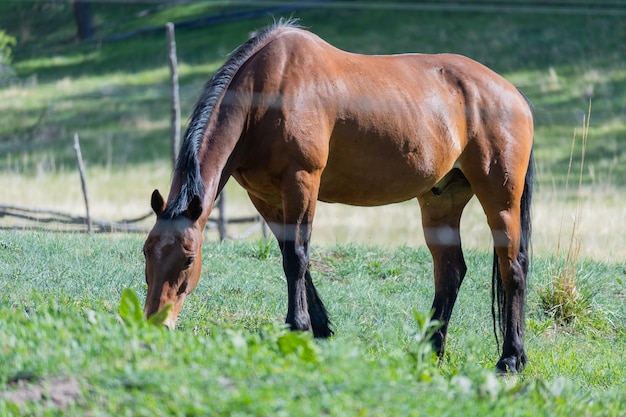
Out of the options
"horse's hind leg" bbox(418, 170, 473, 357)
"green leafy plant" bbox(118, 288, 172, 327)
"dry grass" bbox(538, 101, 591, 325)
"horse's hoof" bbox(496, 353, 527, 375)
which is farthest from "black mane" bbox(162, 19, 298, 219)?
"dry grass" bbox(538, 101, 591, 325)

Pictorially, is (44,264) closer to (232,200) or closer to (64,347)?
(64,347)

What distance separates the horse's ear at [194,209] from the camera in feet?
16.3

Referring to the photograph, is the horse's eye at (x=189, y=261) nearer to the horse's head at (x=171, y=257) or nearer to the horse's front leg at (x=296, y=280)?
the horse's head at (x=171, y=257)

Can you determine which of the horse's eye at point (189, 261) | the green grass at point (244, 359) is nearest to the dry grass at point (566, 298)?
the green grass at point (244, 359)

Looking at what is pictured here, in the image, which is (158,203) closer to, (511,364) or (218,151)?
(218,151)

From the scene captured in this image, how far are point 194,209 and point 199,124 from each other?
1.99ft

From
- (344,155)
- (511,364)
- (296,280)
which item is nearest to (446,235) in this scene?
(511,364)

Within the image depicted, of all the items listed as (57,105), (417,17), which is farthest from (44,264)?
(417,17)

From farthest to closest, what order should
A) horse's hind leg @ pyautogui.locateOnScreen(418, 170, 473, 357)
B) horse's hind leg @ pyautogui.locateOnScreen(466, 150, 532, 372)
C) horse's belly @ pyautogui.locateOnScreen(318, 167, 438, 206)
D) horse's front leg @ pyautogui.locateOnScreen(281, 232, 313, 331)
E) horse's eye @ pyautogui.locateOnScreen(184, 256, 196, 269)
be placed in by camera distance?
1. horse's hind leg @ pyautogui.locateOnScreen(418, 170, 473, 357)
2. horse's hind leg @ pyautogui.locateOnScreen(466, 150, 532, 372)
3. horse's belly @ pyautogui.locateOnScreen(318, 167, 438, 206)
4. horse's front leg @ pyautogui.locateOnScreen(281, 232, 313, 331)
5. horse's eye @ pyautogui.locateOnScreen(184, 256, 196, 269)

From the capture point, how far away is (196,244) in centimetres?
505

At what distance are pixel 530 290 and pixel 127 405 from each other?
16.2 ft

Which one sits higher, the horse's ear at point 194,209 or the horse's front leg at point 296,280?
the horse's ear at point 194,209

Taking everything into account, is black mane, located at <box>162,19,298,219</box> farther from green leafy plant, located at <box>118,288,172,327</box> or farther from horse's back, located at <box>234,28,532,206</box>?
green leafy plant, located at <box>118,288,172,327</box>

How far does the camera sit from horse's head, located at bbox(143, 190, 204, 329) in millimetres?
4883
